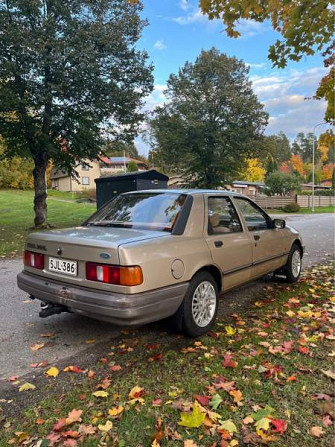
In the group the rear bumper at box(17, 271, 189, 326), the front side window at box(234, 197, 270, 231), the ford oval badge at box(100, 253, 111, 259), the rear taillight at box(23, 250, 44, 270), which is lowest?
the rear bumper at box(17, 271, 189, 326)

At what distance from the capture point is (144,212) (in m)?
3.94

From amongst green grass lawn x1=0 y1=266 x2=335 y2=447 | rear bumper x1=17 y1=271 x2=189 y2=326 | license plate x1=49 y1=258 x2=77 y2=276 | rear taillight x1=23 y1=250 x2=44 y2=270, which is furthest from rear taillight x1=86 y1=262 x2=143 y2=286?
rear taillight x1=23 y1=250 x2=44 y2=270

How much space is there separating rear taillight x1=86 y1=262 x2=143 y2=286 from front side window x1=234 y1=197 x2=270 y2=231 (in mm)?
2203

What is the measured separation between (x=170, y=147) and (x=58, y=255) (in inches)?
1086

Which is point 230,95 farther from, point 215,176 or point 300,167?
point 300,167

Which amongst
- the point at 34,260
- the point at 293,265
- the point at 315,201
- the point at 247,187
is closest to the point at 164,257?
the point at 34,260

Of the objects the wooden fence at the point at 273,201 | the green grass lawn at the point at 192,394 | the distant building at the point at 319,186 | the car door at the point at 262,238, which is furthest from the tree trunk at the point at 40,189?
the distant building at the point at 319,186

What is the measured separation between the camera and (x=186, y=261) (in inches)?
135

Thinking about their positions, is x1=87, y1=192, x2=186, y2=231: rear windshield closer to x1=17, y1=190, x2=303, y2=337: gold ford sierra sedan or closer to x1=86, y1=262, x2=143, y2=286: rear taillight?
x1=17, y1=190, x2=303, y2=337: gold ford sierra sedan

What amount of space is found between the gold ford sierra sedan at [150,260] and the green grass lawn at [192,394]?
0.44 metres

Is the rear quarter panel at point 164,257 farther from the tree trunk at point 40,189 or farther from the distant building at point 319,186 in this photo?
the distant building at point 319,186

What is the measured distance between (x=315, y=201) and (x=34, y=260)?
4150 cm

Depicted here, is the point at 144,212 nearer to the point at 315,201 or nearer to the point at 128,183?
the point at 128,183

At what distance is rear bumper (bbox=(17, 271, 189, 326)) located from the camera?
2969mm
